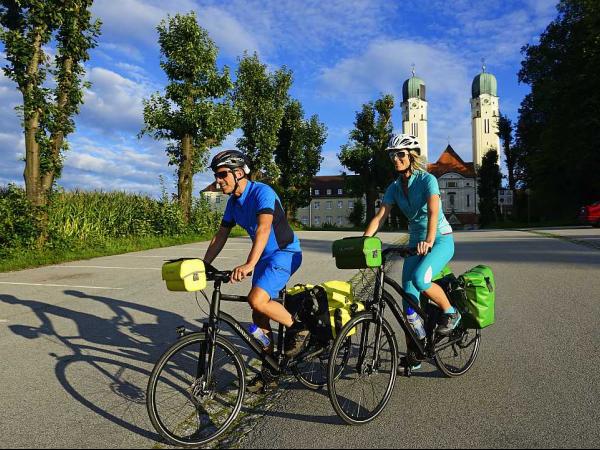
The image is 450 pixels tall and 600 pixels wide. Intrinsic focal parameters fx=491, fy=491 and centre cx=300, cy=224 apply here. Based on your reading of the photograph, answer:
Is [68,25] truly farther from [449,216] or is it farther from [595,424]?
[449,216]

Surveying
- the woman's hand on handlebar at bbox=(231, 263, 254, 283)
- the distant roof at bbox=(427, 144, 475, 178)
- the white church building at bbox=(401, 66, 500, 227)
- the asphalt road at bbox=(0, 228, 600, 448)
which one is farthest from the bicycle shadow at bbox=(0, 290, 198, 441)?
the distant roof at bbox=(427, 144, 475, 178)

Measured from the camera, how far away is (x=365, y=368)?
3662 millimetres

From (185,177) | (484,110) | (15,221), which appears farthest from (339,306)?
(484,110)

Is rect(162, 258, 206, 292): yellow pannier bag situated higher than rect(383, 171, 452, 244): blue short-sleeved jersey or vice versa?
rect(383, 171, 452, 244): blue short-sleeved jersey

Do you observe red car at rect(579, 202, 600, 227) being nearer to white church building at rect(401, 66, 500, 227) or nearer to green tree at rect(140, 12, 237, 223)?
green tree at rect(140, 12, 237, 223)

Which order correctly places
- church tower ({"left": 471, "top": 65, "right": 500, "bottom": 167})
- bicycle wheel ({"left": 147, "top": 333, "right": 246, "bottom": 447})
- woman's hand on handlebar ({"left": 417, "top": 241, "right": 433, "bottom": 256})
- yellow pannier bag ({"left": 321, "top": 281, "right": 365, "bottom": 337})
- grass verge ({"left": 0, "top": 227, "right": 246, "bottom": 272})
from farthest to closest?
church tower ({"left": 471, "top": 65, "right": 500, "bottom": 167})
grass verge ({"left": 0, "top": 227, "right": 246, "bottom": 272})
yellow pannier bag ({"left": 321, "top": 281, "right": 365, "bottom": 337})
woman's hand on handlebar ({"left": 417, "top": 241, "right": 433, "bottom": 256})
bicycle wheel ({"left": 147, "top": 333, "right": 246, "bottom": 447})

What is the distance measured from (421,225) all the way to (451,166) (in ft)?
369

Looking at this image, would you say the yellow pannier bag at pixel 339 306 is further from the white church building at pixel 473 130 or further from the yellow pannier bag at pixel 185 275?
the white church building at pixel 473 130

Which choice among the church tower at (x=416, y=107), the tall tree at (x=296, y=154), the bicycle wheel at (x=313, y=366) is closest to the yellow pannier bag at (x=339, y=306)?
the bicycle wheel at (x=313, y=366)

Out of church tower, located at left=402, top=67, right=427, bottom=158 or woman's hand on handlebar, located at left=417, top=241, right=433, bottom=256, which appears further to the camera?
church tower, located at left=402, top=67, right=427, bottom=158

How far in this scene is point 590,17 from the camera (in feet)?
103

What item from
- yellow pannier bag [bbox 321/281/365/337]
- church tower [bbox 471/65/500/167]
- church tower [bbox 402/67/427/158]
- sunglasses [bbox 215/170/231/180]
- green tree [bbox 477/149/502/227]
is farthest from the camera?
church tower [bbox 402/67/427/158]

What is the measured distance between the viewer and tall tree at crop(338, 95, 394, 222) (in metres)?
49.9

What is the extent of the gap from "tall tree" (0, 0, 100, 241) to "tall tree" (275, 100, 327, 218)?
2817 cm
